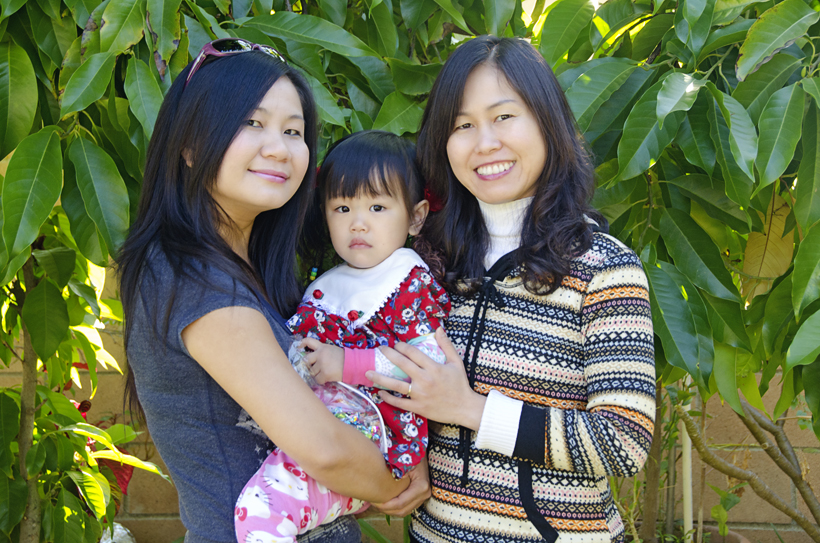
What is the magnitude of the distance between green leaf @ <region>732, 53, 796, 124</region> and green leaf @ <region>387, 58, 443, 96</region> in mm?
592

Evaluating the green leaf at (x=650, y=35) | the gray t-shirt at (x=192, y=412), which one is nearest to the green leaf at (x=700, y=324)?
the green leaf at (x=650, y=35)

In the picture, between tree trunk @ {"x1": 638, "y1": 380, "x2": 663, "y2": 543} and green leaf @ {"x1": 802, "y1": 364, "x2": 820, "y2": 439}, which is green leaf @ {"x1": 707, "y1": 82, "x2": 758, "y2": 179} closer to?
green leaf @ {"x1": 802, "y1": 364, "x2": 820, "y2": 439}

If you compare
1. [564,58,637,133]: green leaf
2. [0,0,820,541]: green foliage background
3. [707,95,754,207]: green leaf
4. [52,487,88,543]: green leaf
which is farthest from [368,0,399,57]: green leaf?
[52,487,88,543]: green leaf

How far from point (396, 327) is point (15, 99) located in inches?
32.9

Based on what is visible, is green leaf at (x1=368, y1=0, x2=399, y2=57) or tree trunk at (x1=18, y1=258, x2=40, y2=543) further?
tree trunk at (x1=18, y1=258, x2=40, y2=543)

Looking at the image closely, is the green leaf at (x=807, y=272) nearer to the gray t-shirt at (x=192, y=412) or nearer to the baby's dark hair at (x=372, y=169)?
the baby's dark hair at (x=372, y=169)

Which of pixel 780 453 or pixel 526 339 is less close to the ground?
pixel 526 339

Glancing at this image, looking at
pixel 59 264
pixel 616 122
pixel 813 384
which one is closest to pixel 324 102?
pixel 616 122

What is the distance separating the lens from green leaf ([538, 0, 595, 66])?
1286 mm

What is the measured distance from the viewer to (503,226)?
1256mm

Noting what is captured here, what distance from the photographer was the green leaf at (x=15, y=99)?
1236mm

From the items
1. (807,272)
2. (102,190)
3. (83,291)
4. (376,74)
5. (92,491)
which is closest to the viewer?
(807,272)

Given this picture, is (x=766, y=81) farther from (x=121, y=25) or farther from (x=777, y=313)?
(x=121, y=25)

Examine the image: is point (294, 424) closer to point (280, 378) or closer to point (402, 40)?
point (280, 378)
